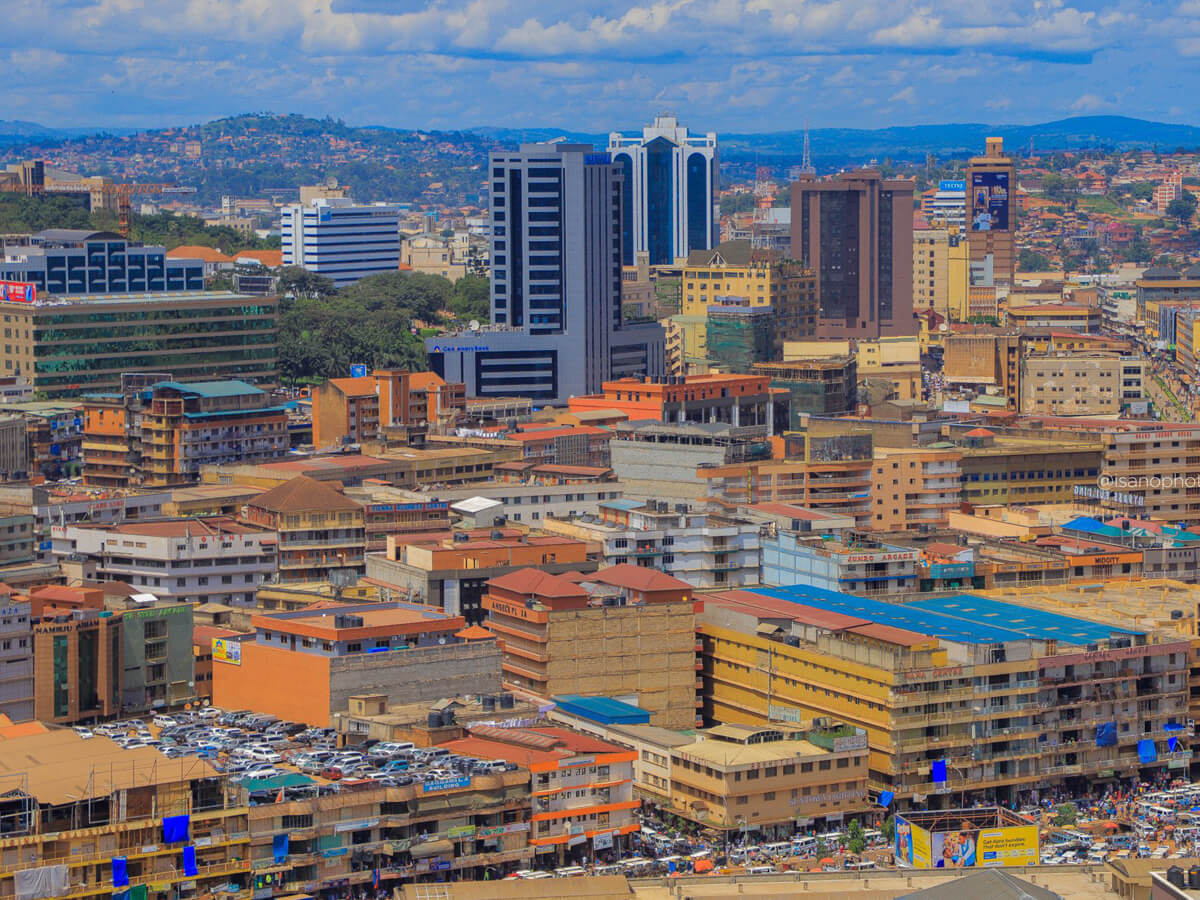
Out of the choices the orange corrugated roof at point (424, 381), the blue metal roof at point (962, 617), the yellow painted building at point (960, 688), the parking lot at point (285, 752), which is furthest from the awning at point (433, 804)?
the orange corrugated roof at point (424, 381)

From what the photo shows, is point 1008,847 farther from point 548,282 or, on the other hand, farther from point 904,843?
point 548,282

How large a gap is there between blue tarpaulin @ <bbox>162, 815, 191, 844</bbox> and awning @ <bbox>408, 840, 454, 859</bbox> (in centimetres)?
606

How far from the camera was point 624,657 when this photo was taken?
73500 millimetres

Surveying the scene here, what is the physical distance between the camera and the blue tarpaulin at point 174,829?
180 feet

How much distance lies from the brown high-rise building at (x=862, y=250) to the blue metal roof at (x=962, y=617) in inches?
3847

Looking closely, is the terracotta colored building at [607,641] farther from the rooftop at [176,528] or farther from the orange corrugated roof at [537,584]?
the rooftop at [176,528]

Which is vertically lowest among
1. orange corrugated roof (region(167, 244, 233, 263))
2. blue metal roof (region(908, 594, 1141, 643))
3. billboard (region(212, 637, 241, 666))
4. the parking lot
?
the parking lot

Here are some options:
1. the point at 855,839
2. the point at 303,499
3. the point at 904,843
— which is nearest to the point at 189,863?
the point at 904,843

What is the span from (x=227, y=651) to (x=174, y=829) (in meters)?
16.1

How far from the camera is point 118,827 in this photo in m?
54.3

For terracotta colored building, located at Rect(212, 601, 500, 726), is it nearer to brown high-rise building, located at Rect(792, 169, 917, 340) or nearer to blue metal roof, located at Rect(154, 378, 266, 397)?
blue metal roof, located at Rect(154, 378, 266, 397)

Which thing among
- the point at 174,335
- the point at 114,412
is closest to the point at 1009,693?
the point at 114,412

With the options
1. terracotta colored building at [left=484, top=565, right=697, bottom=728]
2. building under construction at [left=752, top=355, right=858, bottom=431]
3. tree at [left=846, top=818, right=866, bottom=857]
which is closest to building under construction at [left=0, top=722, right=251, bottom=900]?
tree at [left=846, top=818, right=866, bottom=857]

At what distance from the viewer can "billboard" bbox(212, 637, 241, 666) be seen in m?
70.4
